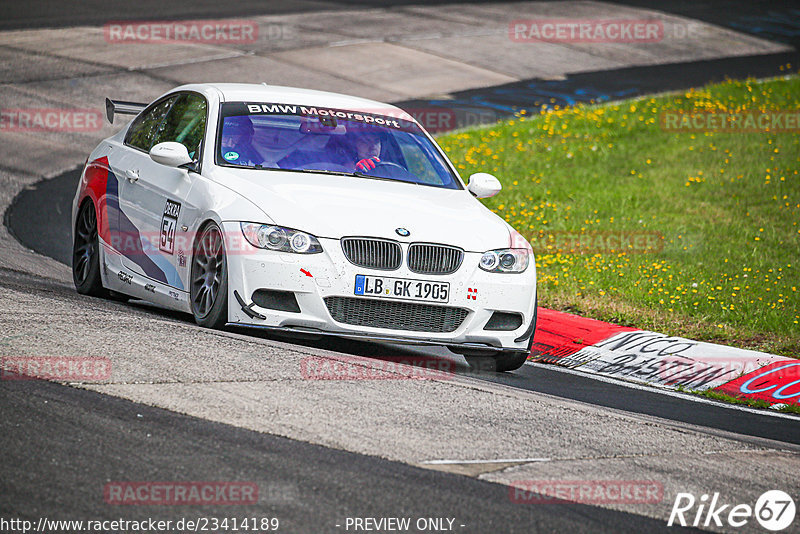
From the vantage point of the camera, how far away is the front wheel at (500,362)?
27.6 feet

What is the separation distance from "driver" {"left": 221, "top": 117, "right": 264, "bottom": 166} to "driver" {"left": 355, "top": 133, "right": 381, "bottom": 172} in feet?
2.32

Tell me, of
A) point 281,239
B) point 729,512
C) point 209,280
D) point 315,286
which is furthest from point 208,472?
point 209,280

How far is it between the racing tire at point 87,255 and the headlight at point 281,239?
7.68 ft

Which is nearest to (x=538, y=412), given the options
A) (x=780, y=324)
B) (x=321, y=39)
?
(x=780, y=324)

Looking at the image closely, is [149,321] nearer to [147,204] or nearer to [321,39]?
[147,204]

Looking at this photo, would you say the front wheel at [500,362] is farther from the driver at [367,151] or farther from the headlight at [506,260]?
the driver at [367,151]

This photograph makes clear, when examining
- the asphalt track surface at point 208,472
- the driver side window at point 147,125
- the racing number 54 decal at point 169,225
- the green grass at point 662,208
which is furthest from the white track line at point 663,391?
the asphalt track surface at point 208,472

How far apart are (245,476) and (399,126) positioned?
478 cm

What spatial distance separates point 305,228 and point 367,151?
1.49 m

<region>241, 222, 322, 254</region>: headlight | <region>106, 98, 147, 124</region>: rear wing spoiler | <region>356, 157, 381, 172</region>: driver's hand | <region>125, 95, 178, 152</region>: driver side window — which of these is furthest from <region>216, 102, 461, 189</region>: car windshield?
<region>106, 98, 147, 124</region>: rear wing spoiler

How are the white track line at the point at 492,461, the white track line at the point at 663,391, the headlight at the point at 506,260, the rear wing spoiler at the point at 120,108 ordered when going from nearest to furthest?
the white track line at the point at 492,461
the headlight at the point at 506,260
the white track line at the point at 663,391
the rear wing spoiler at the point at 120,108

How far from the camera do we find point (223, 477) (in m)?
4.93

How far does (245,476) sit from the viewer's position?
16.3 ft

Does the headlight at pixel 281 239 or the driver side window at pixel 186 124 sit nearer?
the headlight at pixel 281 239
